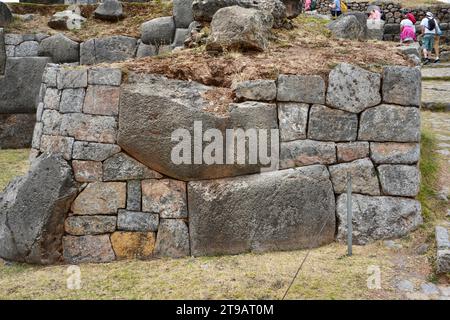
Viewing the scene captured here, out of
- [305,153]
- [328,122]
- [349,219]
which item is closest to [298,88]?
[328,122]

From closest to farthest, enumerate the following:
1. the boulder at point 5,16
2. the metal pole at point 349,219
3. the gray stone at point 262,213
Answer: the metal pole at point 349,219, the gray stone at point 262,213, the boulder at point 5,16

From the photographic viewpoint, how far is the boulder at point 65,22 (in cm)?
977

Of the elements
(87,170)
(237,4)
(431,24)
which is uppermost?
(237,4)

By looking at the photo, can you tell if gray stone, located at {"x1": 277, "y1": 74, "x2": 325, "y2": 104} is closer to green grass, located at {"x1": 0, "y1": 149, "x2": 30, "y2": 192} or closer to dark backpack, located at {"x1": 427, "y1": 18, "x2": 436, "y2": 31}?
green grass, located at {"x1": 0, "y1": 149, "x2": 30, "y2": 192}

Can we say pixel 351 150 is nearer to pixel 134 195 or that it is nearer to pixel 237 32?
pixel 237 32

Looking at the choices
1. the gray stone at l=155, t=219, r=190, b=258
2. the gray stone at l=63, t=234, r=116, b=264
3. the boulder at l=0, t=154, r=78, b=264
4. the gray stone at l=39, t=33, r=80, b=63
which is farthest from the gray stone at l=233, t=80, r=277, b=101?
the gray stone at l=39, t=33, r=80, b=63

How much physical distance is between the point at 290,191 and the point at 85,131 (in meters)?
2.31

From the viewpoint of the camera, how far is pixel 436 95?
10375mm

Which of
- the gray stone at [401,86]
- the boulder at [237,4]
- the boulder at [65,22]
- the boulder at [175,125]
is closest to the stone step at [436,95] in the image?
the boulder at [237,4]

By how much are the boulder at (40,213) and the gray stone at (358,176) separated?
284cm

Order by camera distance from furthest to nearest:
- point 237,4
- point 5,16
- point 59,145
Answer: point 5,16 < point 237,4 < point 59,145

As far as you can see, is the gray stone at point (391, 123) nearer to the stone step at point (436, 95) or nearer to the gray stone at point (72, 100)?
the gray stone at point (72, 100)

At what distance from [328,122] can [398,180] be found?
0.99m
